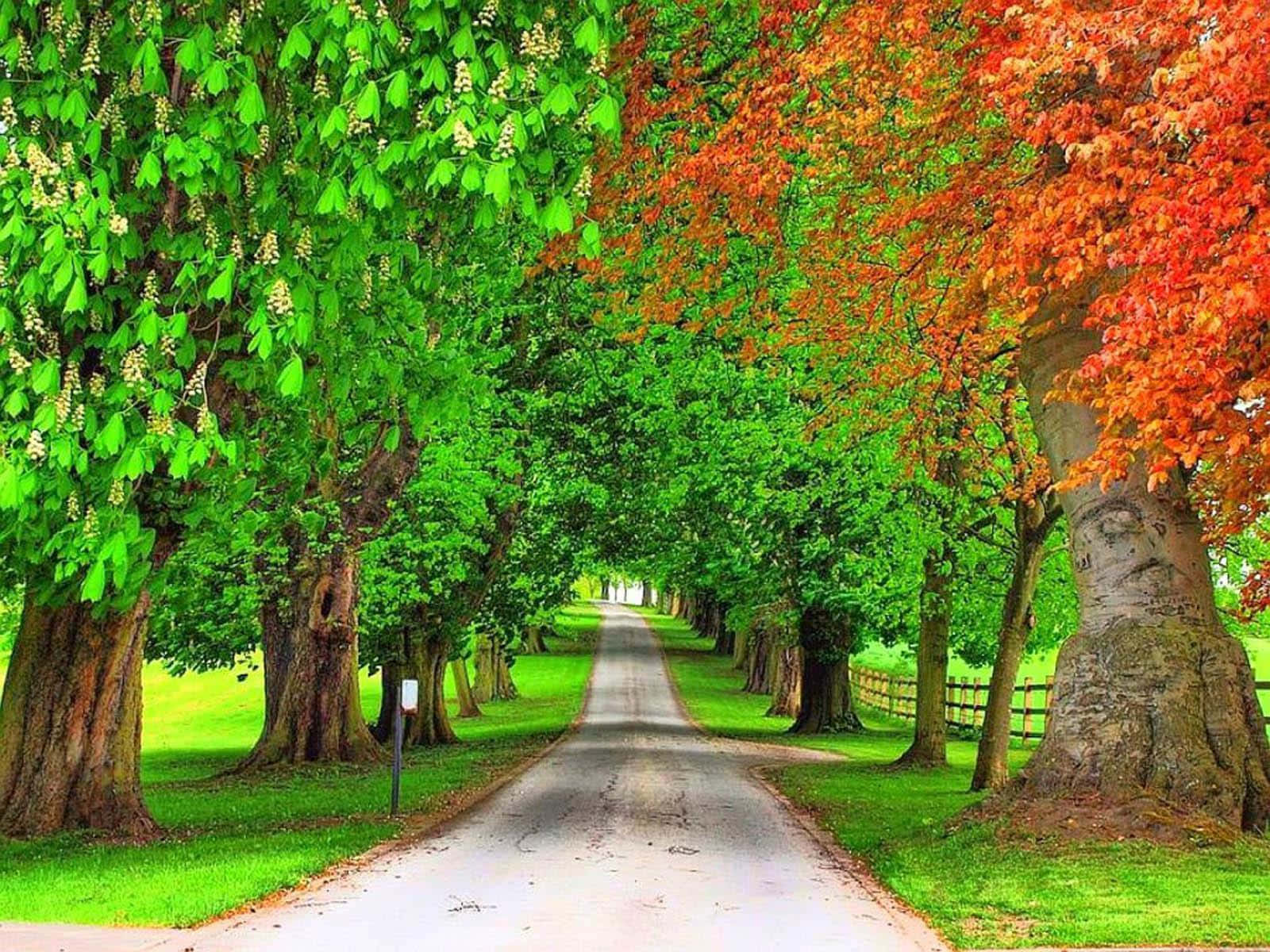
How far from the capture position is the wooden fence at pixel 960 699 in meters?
33.5

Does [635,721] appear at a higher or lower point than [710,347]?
lower

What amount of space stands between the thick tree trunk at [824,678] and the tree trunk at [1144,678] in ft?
65.3

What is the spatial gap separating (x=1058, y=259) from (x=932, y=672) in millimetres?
13360

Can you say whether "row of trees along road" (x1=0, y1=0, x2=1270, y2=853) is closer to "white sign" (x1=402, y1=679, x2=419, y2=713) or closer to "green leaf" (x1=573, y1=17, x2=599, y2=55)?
"green leaf" (x1=573, y1=17, x2=599, y2=55)

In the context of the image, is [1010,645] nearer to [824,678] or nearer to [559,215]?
[559,215]

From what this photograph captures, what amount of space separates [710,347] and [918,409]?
4.05m

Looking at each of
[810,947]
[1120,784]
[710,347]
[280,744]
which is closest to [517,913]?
[810,947]

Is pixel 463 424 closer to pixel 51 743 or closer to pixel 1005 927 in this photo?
pixel 51 743

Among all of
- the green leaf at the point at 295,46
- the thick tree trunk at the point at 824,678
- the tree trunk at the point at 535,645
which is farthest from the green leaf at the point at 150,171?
the tree trunk at the point at 535,645

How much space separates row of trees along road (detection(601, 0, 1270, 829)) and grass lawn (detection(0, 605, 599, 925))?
665 centimetres

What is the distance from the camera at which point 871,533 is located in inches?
985

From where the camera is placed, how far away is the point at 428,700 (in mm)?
30703

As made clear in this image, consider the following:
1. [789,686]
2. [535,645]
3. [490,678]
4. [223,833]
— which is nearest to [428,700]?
[789,686]

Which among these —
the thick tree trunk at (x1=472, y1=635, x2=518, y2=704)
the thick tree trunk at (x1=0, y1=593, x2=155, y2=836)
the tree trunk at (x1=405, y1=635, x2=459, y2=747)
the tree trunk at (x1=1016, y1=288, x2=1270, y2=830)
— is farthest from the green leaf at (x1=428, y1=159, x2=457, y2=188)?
the thick tree trunk at (x1=472, y1=635, x2=518, y2=704)
